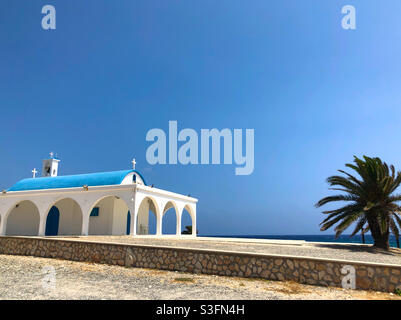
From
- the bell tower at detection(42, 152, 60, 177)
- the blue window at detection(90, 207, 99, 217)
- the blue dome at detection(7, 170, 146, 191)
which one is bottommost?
the blue window at detection(90, 207, 99, 217)

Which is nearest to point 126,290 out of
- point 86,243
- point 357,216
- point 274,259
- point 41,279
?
point 41,279

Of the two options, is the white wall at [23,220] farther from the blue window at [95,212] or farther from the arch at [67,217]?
the blue window at [95,212]

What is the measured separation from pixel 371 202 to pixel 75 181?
18001mm

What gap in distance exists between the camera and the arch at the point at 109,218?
19812 millimetres

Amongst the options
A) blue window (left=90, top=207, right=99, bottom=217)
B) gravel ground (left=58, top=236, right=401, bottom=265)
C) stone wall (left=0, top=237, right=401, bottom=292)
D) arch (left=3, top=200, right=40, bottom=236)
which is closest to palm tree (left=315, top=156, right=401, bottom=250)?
gravel ground (left=58, top=236, right=401, bottom=265)

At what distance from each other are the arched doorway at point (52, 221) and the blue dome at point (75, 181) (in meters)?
1.80

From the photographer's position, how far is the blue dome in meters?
19.7

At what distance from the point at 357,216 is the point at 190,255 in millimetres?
8429

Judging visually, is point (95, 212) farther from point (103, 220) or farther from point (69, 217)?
point (69, 217)

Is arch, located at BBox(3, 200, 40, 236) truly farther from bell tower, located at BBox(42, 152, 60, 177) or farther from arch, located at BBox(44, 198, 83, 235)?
bell tower, located at BBox(42, 152, 60, 177)
